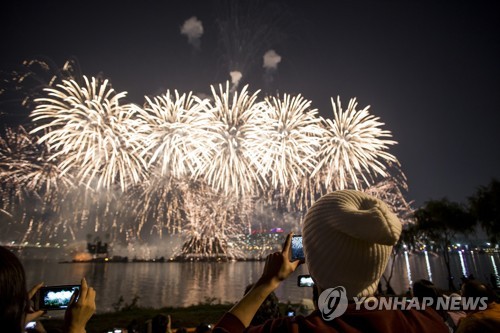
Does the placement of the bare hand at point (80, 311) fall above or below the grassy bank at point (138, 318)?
above

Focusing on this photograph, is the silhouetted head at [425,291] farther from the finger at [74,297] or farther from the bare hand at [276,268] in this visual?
the finger at [74,297]

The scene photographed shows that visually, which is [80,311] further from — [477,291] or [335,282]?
[477,291]

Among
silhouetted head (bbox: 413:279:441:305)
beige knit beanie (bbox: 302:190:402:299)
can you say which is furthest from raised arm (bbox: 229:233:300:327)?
silhouetted head (bbox: 413:279:441:305)

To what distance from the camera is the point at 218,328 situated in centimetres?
144

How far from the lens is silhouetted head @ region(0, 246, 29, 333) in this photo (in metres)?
1.62

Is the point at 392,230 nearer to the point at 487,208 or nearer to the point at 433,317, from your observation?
the point at 433,317

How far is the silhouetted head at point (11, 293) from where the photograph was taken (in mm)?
1623

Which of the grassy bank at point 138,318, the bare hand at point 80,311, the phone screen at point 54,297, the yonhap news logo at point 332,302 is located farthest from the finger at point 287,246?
the grassy bank at point 138,318

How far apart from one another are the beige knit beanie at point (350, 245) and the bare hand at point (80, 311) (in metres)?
1.51

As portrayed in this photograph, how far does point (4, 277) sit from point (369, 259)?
2057 mm

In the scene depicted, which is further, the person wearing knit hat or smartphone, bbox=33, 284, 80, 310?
smartphone, bbox=33, 284, 80, 310

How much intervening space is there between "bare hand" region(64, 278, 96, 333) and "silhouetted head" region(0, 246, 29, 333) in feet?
0.89

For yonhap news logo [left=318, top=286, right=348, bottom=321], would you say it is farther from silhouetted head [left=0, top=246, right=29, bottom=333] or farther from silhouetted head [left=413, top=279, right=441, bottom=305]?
silhouetted head [left=413, top=279, right=441, bottom=305]

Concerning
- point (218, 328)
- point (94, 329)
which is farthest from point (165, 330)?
point (94, 329)
